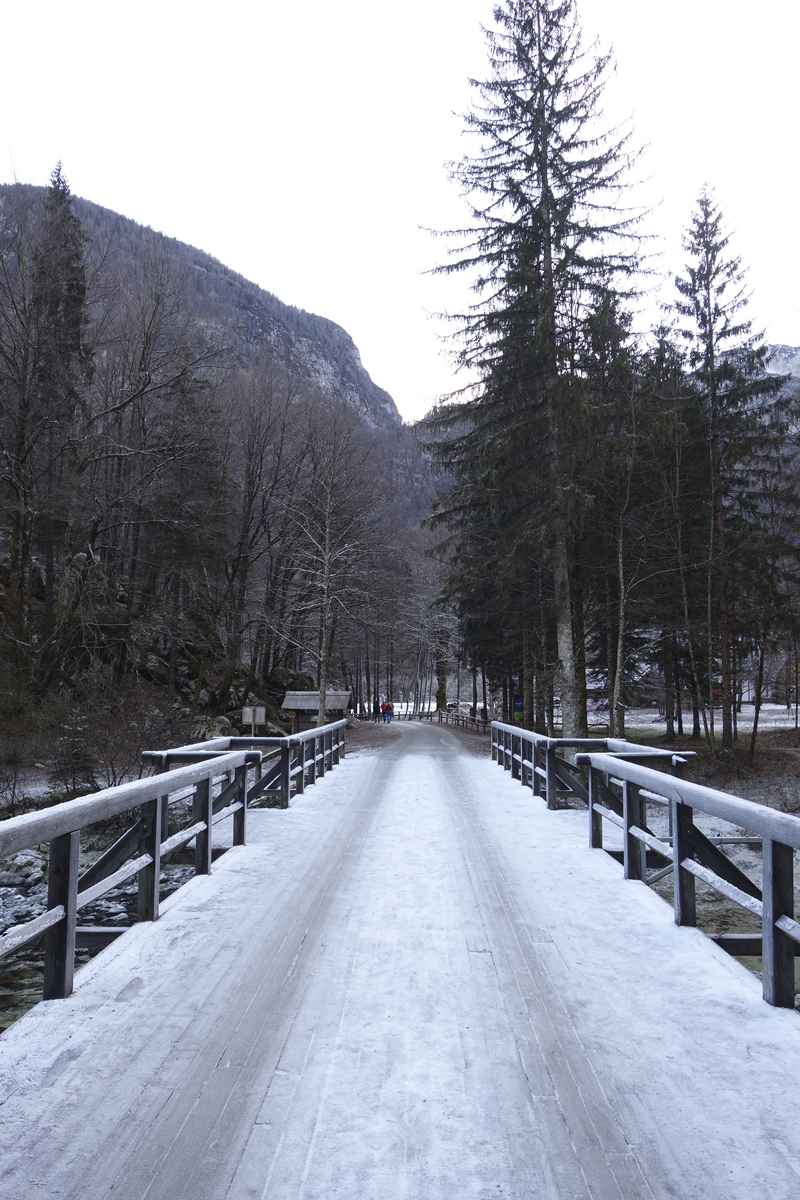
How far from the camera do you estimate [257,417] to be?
98.0ft

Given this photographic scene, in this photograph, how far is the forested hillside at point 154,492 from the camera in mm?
20188

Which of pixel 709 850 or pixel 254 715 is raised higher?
pixel 709 850

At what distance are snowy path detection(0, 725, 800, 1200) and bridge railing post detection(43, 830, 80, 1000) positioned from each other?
107 mm

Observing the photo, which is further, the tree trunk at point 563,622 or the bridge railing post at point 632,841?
the tree trunk at point 563,622

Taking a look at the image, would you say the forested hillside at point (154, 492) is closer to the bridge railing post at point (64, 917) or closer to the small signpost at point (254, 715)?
the small signpost at point (254, 715)

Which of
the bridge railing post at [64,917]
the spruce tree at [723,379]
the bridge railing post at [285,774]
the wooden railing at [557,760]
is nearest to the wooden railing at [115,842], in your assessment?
the bridge railing post at [64,917]

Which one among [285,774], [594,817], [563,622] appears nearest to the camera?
[594,817]

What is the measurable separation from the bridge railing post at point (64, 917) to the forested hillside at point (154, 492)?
51.2 feet

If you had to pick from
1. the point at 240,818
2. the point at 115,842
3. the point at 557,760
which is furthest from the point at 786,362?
the point at 115,842

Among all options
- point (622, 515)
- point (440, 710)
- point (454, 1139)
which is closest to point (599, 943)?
point (454, 1139)

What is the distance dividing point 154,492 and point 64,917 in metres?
20.6

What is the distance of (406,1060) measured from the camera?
2793mm

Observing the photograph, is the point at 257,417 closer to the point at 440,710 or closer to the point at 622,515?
the point at 622,515

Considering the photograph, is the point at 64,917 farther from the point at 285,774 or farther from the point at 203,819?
the point at 285,774
